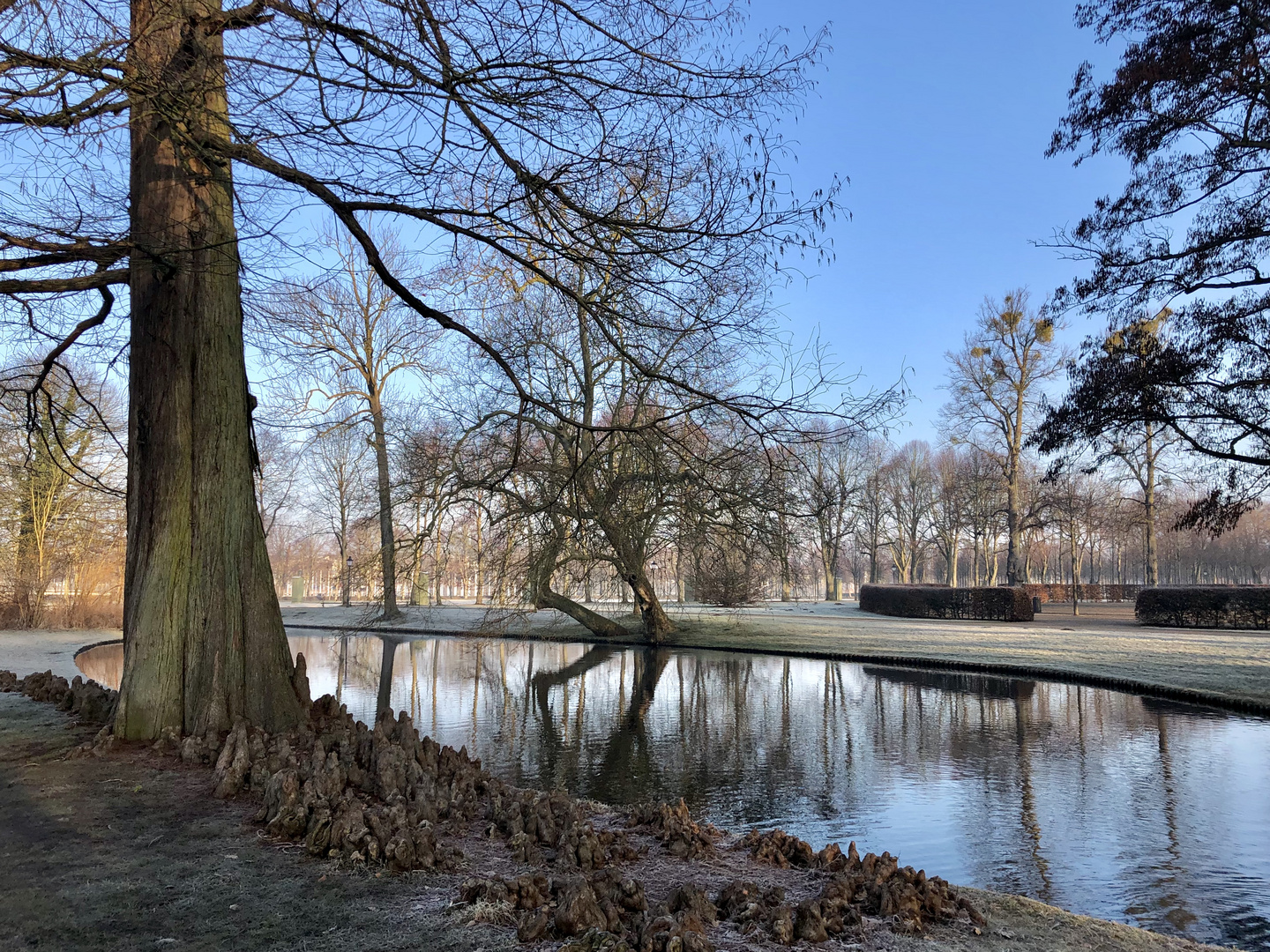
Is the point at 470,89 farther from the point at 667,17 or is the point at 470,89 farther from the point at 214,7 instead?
the point at 214,7

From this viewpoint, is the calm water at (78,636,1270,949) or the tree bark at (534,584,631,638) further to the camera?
the tree bark at (534,584,631,638)

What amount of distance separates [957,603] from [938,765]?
20228 mm

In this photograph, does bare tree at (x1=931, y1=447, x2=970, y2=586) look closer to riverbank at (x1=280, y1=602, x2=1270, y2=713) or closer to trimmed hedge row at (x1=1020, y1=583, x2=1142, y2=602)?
trimmed hedge row at (x1=1020, y1=583, x2=1142, y2=602)

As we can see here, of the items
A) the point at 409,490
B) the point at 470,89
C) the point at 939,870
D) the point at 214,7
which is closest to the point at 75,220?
the point at 214,7

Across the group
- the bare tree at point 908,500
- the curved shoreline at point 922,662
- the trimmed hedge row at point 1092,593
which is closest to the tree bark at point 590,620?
the curved shoreline at point 922,662

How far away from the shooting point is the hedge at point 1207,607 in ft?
70.4

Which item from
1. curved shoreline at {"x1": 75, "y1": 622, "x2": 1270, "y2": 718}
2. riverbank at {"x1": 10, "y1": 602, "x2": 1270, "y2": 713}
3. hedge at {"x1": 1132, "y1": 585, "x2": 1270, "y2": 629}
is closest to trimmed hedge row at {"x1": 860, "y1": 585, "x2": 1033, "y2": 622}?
riverbank at {"x1": 10, "y1": 602, "x2": 1270, "y2": 713}

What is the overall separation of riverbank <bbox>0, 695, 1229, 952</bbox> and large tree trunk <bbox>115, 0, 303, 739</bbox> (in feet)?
4.17

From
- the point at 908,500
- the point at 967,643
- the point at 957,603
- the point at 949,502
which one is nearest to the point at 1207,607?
the point at 957,603

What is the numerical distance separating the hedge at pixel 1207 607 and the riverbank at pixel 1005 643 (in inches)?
33.7

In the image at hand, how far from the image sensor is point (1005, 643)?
17.7 meters

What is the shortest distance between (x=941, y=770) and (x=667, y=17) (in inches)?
259

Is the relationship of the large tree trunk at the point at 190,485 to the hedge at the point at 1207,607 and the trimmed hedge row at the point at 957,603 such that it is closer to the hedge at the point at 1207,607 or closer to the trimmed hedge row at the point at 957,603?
the trimmed hedge row at the point at 957,603

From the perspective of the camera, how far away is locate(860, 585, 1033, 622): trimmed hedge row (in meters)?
25.2
